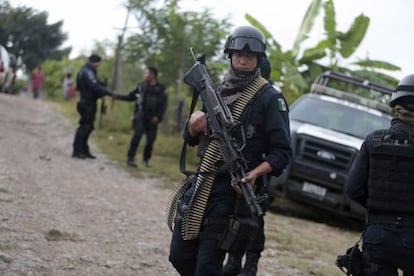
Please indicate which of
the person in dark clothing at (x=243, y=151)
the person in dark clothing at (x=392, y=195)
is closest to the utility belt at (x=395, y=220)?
the person in dark clothing at (x=392, y=195)

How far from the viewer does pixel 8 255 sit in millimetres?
5680

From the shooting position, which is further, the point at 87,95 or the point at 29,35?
the point at 29,35

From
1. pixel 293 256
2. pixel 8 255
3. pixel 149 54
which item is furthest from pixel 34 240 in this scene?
pixel 149 54

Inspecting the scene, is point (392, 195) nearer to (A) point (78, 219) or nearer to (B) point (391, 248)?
(B) point (391, 248)

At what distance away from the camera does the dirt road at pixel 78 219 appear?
5867mm

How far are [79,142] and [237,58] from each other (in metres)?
8.87

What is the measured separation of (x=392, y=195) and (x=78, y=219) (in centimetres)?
450

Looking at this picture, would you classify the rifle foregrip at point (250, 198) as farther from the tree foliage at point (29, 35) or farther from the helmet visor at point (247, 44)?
the tree foliage at point (29, 35)

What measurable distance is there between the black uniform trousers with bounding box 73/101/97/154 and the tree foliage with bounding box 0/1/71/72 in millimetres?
3869

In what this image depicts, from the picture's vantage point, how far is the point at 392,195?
3793 mm

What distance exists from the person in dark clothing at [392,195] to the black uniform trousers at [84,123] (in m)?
8.93

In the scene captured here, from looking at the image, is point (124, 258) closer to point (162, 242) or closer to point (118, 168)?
point (162, 242)

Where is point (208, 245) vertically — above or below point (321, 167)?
below

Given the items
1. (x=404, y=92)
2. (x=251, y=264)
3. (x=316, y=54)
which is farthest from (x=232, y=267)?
(x=316, y=54)
